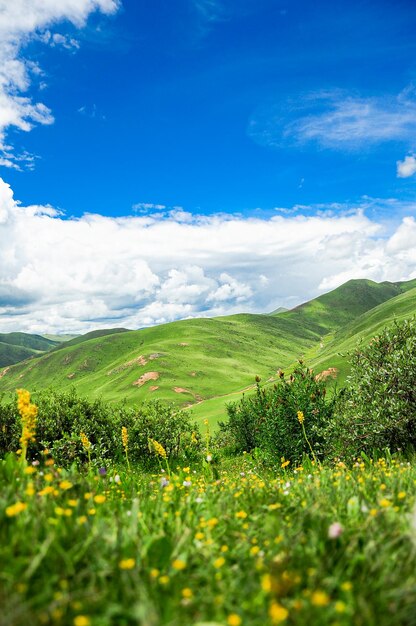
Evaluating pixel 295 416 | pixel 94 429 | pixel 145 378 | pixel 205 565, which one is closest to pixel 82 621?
pixel 205 565

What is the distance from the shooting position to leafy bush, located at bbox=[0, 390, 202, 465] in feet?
68.9

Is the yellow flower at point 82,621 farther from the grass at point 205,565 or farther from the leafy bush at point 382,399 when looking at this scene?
the leafy bush at point 382,399

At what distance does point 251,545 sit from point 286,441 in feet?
58.1

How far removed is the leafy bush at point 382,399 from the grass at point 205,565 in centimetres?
1028

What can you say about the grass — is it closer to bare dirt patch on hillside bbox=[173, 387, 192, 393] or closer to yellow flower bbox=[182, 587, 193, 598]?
yellow flower bbox=[182, 587, 193, 598]

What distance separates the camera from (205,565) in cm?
375

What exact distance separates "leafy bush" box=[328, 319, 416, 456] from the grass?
10.3 metres

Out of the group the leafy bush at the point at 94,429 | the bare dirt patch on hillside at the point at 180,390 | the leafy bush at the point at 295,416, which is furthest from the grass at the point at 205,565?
the bare dirt patch on hillside at the point at 180,390

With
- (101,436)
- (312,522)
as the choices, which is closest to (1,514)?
(312,522)

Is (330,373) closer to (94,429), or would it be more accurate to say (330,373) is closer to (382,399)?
(94,429)

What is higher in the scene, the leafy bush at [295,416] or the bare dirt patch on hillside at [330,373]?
the leafy bush at [295,416]

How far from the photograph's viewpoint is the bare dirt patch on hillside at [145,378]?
15038 centimetres

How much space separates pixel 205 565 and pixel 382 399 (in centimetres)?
1340

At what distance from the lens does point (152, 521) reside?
5.13 meters
